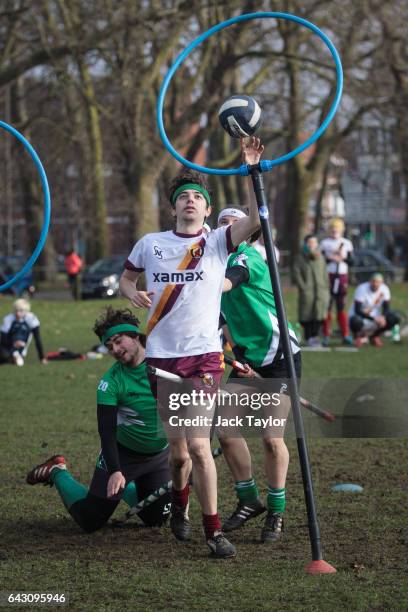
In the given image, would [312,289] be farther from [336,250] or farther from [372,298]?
[336,250]

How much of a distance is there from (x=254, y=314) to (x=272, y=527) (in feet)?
4.36

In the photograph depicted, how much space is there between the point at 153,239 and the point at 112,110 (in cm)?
2500

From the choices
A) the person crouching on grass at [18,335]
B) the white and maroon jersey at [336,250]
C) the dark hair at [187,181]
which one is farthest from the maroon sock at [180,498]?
the white and maroon jersey at [336,250]

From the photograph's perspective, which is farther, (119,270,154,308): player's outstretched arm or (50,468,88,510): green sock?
(50,468,88,510): green sock

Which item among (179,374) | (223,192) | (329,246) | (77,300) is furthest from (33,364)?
(223,192)

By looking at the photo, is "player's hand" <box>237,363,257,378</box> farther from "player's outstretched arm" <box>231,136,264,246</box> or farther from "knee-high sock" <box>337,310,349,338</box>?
"knee-high sock" <box>337,310,349,338</box>

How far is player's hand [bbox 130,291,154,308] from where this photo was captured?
20.0 feet

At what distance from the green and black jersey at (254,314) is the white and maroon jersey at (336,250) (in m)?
13.2

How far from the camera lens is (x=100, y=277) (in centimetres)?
3769

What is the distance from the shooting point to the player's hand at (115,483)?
622 cm

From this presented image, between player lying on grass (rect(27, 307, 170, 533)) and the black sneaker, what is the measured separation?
0.43 m

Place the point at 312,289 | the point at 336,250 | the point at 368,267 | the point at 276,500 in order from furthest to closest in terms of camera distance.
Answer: the point at 368,267 → the point at 336,250 → the point at 312,289 → the point at 276,500

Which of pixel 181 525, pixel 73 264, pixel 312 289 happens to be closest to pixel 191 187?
pixel 181 525

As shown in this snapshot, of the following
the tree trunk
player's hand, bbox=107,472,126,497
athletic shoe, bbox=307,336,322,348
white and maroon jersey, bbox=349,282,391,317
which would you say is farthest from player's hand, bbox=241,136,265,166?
the tree trunk
